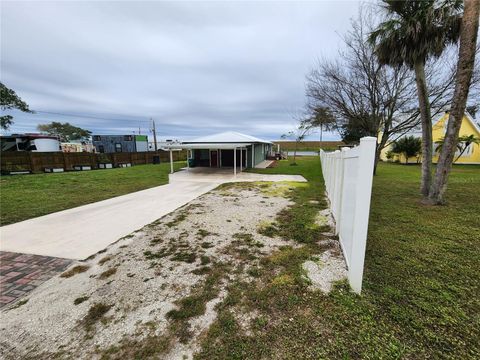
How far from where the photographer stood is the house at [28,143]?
17.5m

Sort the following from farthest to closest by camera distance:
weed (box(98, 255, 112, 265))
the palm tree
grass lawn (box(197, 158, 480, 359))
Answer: the palm tree, weed (box(98, 255, 112, 265)), grass lawn (box(197, 158, 480, 359))

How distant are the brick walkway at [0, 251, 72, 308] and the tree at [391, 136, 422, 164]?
24.7 meters

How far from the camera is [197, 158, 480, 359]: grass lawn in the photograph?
5.95 feet

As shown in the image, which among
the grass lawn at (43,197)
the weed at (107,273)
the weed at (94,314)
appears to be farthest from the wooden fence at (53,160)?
the weed at (94,314)

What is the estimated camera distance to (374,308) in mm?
2219

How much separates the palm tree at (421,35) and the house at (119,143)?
96.9 feet

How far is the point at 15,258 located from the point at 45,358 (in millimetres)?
2751

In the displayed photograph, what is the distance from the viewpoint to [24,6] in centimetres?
713

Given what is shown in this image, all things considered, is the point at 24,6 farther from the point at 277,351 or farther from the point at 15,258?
the point at 277,351

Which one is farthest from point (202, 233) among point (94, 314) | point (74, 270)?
point (94, 314)

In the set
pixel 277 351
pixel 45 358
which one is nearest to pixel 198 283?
pixel 277 351

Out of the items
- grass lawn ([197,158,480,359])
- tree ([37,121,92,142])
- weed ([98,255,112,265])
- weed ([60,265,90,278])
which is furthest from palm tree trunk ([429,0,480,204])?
tree ([37,121,92,142])

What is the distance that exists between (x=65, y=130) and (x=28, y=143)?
162ft

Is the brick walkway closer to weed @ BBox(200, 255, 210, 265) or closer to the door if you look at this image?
weed @ BBox(200, 255, 210, 265)
